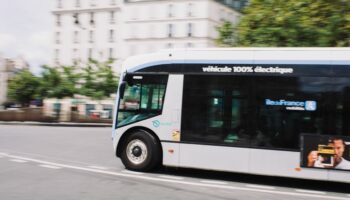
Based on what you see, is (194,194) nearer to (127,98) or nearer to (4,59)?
(127,98)

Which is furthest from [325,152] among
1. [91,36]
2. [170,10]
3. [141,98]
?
[91,36]

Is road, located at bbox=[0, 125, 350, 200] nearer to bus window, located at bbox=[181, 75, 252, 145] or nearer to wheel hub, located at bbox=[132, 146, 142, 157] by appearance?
wheel hub, located at bbox=[132, 146, 142, 157]

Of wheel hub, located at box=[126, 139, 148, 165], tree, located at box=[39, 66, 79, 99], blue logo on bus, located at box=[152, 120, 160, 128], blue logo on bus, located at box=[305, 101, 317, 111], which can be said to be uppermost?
tree, located at box=[39, 66, 79, 99]

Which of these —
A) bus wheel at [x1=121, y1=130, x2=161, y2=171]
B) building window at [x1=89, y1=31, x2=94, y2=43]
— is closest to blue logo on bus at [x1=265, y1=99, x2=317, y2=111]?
bus wheel at [x1=121, y1=130, x2=161, y2=171]

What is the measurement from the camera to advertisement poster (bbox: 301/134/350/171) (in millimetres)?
9117

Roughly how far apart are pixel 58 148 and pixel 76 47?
69.3 m

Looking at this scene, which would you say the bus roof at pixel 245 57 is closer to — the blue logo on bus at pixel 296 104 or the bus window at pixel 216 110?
the bus window at pixel 216 110

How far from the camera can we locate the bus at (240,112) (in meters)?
9.24

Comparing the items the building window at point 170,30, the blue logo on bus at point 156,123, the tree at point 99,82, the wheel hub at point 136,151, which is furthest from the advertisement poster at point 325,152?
the building window at point 170,30

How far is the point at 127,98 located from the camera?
11.1 m

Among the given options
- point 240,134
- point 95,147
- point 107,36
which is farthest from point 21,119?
point 107,36

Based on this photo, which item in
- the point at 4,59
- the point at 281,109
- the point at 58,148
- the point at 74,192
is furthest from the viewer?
the point at 4,59

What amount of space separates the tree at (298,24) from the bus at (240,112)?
9537 millimetres

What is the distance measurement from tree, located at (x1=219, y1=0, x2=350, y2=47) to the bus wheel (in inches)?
406
